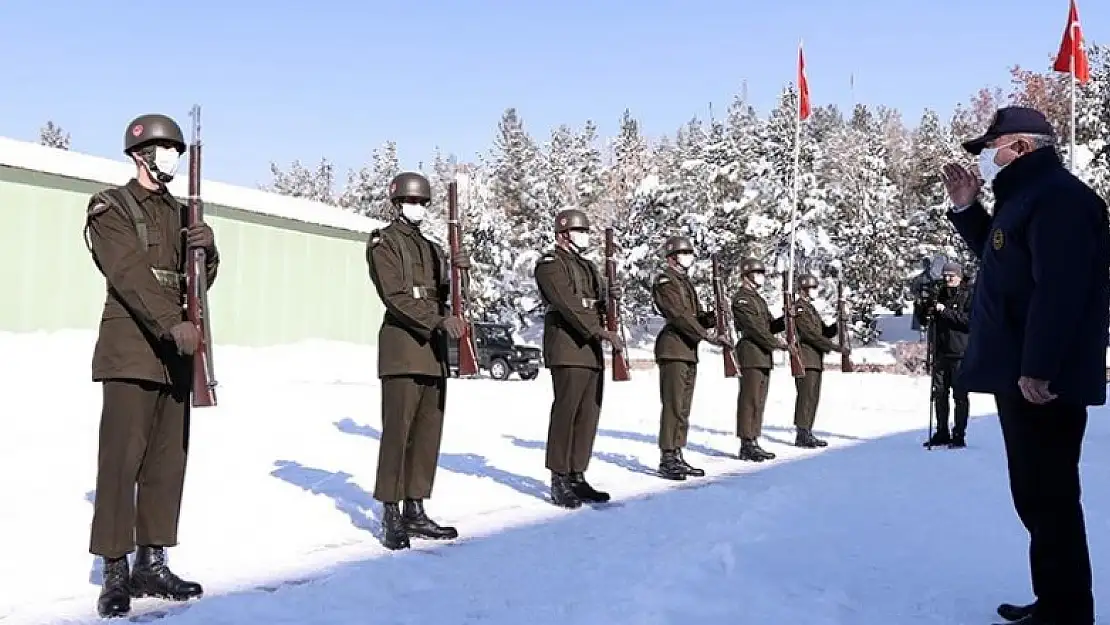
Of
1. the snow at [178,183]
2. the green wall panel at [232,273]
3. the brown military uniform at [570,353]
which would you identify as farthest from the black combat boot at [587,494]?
the green wall panel at [232,273]

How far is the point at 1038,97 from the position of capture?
203 feet

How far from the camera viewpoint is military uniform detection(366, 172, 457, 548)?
6680mm

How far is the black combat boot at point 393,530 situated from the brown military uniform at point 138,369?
1615 mm

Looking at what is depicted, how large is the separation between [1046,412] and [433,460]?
393 cm

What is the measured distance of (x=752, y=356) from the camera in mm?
12180

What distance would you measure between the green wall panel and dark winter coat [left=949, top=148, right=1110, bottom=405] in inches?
912

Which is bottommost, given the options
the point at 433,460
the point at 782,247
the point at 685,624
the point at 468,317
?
→ the point at 685,624

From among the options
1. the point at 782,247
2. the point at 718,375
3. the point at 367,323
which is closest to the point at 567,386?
the point at 718,375

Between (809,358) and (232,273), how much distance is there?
2028 centimetres

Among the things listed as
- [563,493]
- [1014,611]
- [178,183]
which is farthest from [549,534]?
[178,183]

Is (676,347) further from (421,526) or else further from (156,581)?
(156,581)

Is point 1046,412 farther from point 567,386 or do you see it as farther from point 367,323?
point 367,323

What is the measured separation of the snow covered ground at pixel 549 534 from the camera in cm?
506

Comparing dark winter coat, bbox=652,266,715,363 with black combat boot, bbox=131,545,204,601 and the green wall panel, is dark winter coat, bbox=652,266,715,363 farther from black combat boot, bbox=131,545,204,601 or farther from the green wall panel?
the green wall panel
